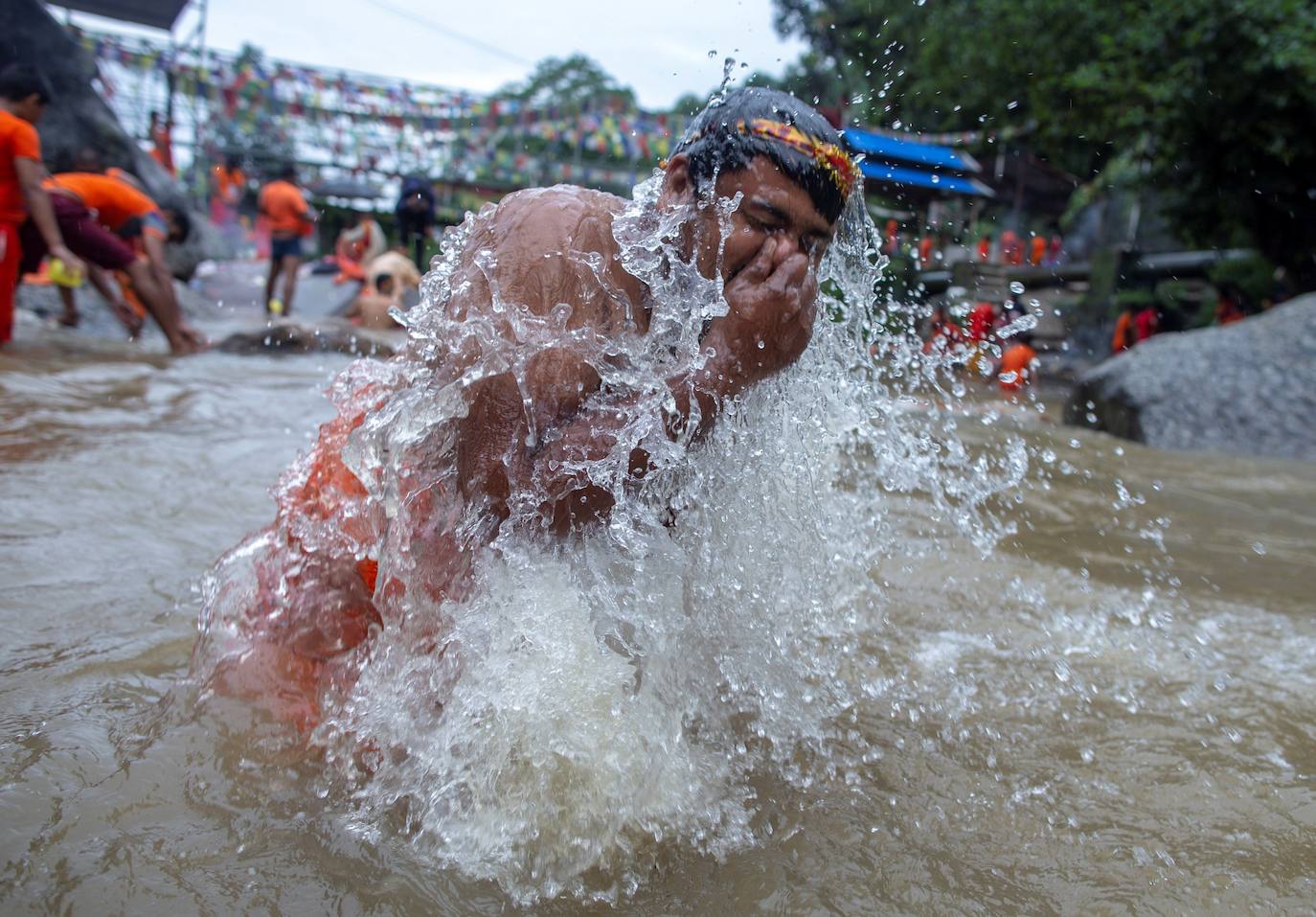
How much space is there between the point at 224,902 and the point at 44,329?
25.2 feet

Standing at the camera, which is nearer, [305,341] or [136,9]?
[305,341]

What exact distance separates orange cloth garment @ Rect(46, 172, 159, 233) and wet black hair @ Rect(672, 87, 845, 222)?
21.6ft

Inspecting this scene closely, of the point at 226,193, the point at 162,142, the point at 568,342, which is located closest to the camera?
the point at 568,342

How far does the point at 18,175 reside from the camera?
5.74m

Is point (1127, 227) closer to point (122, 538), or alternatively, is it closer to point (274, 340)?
point (274, 340)

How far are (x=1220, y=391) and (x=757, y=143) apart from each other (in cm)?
615

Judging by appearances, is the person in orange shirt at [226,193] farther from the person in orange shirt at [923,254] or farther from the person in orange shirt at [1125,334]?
the person in orange shirt at [1125,334]

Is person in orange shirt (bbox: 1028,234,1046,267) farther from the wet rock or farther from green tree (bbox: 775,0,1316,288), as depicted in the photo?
the wet rock

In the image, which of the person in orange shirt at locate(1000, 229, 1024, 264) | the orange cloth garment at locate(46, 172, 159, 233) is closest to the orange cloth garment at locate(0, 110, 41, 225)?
the orange cloth garment at locate(46, 172, 159, 233)

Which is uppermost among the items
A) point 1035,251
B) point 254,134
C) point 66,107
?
point 254,134

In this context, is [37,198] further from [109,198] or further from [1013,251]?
[1013,251]

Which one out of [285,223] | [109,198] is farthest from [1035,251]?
[109,198]

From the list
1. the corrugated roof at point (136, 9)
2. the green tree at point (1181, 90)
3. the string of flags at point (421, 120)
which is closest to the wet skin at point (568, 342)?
the green tree at point (1181, 90)

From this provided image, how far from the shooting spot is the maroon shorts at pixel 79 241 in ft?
20.0
